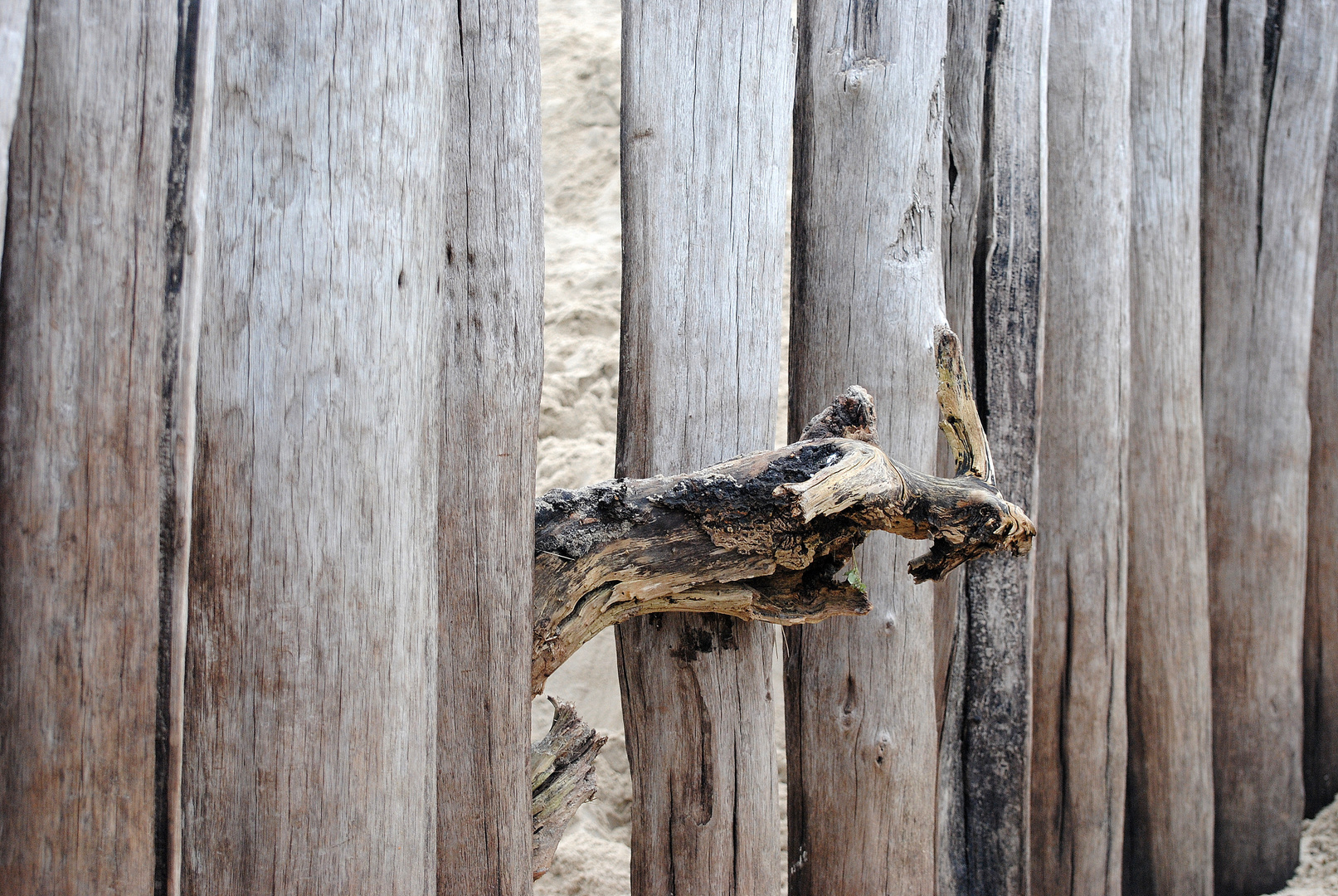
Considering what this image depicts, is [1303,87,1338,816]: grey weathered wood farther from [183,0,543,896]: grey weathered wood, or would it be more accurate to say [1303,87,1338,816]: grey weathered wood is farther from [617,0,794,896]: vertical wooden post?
[183,0,543,896]: grey weathered wood

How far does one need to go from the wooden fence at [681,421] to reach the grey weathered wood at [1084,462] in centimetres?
1

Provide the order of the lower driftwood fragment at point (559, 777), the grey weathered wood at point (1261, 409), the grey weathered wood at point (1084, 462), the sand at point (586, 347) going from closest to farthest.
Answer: the lower driftwood fragment at point (559, 777), the grey weathered wood at point (1084, 462), the grey weathered wood at point (1261, 409), the sand at point (586, 347)

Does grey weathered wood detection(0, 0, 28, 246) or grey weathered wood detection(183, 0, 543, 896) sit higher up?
grey weathered wood detection(0, 0, 28, 246)

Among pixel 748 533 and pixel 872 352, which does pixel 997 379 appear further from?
pixel 748 533

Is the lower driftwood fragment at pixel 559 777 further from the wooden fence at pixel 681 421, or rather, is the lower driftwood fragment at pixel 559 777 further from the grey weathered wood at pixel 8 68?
the grey weathered wood at pixel 8 68

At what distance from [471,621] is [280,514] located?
0.34 meters

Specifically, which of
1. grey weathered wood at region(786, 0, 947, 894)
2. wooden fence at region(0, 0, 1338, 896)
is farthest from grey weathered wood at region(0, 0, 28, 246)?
grey weathered wood at region(786, 0, 947, 894)

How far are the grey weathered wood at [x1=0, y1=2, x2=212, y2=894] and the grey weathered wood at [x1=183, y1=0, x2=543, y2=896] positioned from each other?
0.08m

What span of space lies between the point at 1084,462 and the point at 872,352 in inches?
29.0

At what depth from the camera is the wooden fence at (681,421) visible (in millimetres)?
1002

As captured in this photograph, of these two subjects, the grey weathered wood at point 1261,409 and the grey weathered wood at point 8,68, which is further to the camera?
the grey weathered wood at point 1261,409

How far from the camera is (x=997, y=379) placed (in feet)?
6.94

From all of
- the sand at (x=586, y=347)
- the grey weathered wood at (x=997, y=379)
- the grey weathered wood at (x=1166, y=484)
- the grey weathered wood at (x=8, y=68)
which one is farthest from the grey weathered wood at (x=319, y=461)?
the grey weathered wood at (x=1166, y=484)

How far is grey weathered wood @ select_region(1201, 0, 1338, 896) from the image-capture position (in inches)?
98.9
